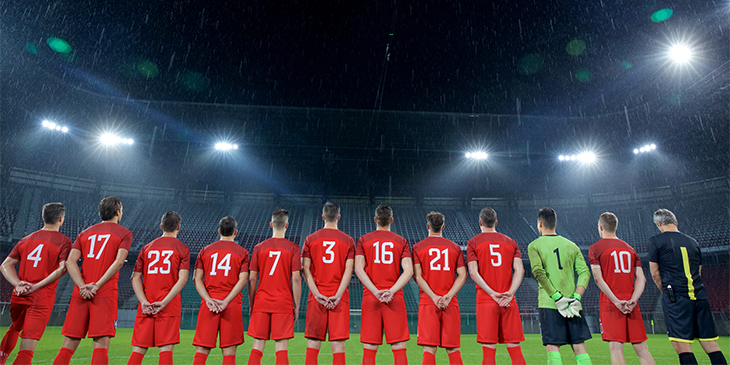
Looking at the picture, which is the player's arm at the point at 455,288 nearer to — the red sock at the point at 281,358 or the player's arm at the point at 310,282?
the player's arm at the point at 310,282

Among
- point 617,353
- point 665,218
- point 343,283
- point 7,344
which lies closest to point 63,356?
point 7,344

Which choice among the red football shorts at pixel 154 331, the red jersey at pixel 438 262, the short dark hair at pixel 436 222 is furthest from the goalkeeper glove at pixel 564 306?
the red football shorts at pixel 154 331

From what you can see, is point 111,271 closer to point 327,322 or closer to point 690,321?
point 327,322

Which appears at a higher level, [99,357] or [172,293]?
[172,293]

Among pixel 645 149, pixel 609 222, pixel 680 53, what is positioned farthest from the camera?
pixel 645 149

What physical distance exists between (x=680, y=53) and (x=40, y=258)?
66.6 ft

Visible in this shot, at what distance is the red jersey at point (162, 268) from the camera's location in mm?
4195

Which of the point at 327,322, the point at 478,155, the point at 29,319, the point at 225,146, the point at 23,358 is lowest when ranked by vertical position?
the point at 23,358

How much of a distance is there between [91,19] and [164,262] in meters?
11.1

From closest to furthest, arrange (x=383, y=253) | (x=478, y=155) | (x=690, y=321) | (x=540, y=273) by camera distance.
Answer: (x=540, y=273) → (x=383, y=253) → (x=690, y=321) → (x=478, y=155)

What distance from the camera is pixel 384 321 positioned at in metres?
4.02

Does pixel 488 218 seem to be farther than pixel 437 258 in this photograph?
Yes

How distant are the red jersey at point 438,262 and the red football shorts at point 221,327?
212 cm

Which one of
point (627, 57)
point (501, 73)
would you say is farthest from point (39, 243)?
point (627, 57)
